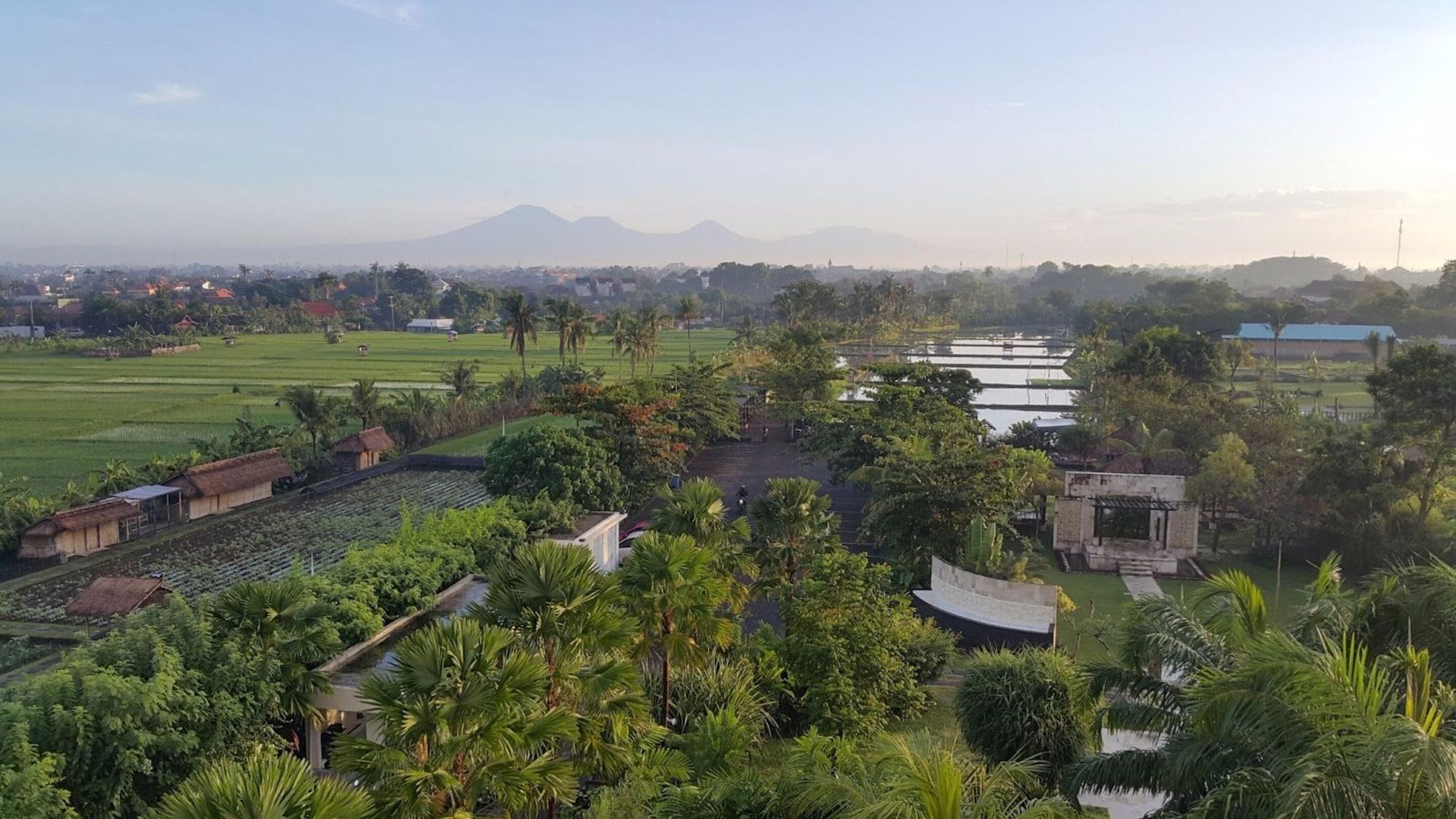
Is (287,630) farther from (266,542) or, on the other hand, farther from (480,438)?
(480,438)

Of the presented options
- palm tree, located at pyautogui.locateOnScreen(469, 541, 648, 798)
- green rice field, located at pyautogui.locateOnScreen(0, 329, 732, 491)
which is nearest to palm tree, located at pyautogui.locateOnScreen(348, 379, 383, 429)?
green rice field, located at pyautogui.locateOnScreen(0, 329, 732, 491)

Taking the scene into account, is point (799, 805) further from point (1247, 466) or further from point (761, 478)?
point (761, 478)

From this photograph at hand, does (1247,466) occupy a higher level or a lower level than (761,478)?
higher

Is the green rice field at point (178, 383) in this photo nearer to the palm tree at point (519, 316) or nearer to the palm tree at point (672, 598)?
the palm tree at point (519, 316)

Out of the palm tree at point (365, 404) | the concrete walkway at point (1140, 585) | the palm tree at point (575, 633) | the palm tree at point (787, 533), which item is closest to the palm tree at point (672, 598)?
the palm tree at point (575, 633)

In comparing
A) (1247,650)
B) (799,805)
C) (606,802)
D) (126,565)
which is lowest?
(126,565)

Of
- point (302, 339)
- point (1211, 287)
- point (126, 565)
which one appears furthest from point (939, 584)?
point (1211, 287)

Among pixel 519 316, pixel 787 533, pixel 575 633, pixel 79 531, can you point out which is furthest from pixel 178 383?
pixel 575 633
